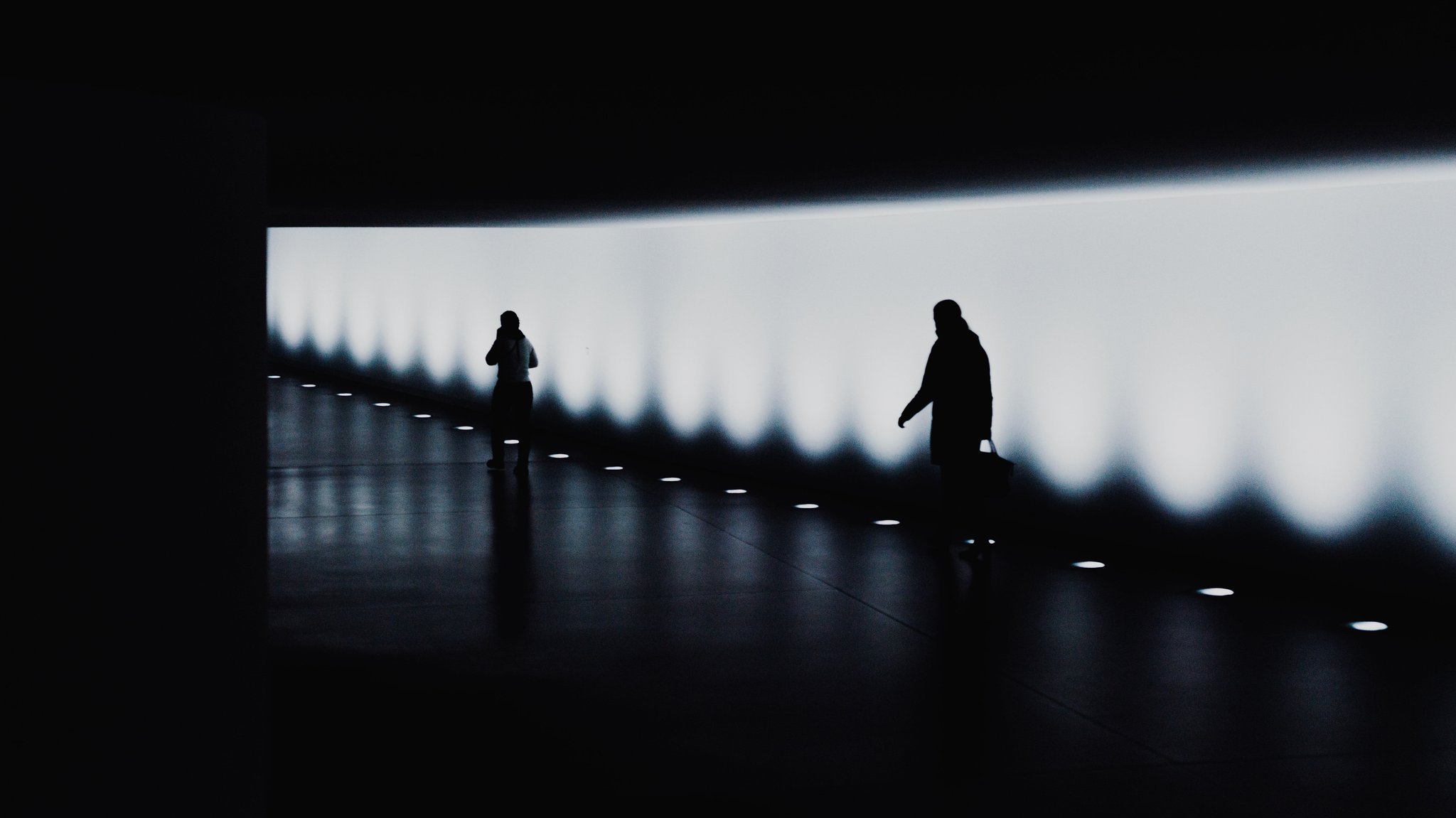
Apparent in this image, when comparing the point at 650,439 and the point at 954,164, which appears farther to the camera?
the point at 650,439

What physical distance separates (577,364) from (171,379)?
57.0 feet

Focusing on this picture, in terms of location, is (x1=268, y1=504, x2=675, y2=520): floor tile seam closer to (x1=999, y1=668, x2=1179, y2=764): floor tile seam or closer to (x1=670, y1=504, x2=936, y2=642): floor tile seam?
(x1=670, y1=504, x2=936, y2=642): floor tile seam

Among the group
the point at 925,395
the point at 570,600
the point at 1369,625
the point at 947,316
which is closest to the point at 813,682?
the point at 570,600

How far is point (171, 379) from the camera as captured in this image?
4.46 m

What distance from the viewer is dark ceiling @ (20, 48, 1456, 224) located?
580 cm

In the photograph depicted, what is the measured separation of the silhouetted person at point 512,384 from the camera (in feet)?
58.7

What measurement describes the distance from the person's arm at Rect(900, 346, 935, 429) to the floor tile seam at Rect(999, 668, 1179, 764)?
4133mm

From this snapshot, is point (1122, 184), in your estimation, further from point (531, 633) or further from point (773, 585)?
point (531, 633)

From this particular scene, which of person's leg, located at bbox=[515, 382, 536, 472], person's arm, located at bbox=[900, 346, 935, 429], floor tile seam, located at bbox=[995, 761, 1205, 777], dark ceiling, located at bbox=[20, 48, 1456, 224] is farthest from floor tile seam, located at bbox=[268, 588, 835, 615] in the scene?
person's leg, located at bbox=[515, 382, 536, 472]

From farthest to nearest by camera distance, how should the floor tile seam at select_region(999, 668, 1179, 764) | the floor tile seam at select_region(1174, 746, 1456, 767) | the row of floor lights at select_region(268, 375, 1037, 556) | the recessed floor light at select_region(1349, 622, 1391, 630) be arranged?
the row of floor lights at select_region(268, 375, 1037, 556), the recessed floor light at select_region(1349, 622, 1391, 630), the floor tile seam at select_region(999, 668, 1179, 764), the floor tile seam at select_region(1174, 746, 1456, 767)

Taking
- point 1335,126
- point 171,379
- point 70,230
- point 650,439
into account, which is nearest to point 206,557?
point 171,379

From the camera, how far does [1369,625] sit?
959 centimetres

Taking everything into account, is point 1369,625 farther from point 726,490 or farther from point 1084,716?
point 726,490

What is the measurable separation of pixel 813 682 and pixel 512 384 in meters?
10.5
